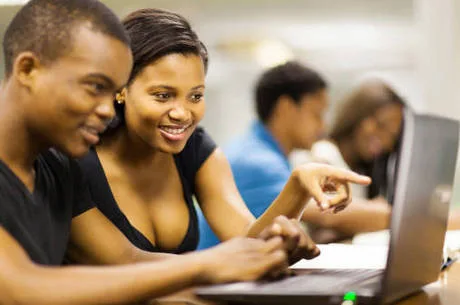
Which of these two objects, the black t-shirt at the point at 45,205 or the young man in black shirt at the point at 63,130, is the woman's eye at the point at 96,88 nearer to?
the young man in black shirt at the point at 63,130

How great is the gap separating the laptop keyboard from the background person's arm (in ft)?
0.18

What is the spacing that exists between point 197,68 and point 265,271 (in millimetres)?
602

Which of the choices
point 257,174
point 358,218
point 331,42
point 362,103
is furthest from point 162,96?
point 331,42

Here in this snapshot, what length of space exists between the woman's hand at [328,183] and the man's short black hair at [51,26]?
0.55m

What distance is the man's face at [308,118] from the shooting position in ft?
9.49

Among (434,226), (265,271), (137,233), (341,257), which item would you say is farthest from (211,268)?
(341,257)

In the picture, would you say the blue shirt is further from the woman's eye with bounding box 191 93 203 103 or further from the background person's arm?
the background person's arm

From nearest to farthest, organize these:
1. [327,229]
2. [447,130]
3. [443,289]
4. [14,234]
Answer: [14,234], [447,130], [443,289], [327,229]

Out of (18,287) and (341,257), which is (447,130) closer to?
(341,257)

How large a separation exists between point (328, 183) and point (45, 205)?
60cm

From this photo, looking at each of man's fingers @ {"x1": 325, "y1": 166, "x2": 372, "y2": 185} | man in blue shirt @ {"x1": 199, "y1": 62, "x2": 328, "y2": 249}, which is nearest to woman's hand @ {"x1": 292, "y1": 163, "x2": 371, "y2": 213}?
man's fingers @ {"x1": 325, "y1": 166, "x2": 372, "y2": 185}

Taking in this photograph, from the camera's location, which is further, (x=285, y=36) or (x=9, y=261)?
(x=285, y=36)

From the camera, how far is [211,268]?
93 cm

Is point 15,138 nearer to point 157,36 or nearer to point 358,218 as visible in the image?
point 157,36
